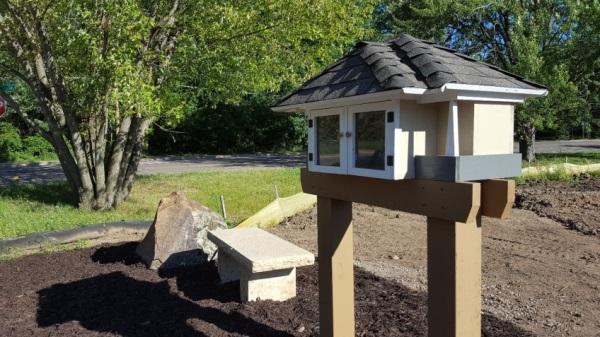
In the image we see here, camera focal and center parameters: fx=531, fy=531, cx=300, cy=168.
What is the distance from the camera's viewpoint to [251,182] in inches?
512

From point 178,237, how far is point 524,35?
16399mm

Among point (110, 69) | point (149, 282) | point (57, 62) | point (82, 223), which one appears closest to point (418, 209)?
point (149, 282)

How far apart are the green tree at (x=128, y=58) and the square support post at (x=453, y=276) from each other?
19.7 ft

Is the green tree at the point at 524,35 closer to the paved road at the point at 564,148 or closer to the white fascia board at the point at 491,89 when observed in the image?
the paved road at the point at 564,148

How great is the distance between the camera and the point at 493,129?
2521 mm

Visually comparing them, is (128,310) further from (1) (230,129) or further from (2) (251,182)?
(1) (230,129)

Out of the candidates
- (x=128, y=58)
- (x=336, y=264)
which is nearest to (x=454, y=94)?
(x=336, y=264)

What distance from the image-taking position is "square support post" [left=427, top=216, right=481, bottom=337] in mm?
2475

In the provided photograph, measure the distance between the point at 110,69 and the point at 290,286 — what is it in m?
4.71

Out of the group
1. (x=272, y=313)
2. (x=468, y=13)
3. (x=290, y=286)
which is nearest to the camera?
(x=272, y=313)

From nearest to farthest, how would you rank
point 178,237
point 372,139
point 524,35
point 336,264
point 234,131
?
point 372,139 < point 336,264 < point 178,237 < point 524,35 < point 234,131

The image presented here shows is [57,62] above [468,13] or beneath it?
beneath

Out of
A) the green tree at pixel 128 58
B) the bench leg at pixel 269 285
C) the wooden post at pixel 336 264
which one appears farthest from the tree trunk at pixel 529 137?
the wooden post at pixel 336 264

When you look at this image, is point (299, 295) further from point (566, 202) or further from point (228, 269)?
point (566, 202)
